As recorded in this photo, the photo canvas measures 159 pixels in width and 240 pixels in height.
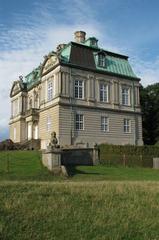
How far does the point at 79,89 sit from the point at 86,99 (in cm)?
136

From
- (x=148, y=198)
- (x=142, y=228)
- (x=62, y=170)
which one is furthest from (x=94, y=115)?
(x=142, y=228)

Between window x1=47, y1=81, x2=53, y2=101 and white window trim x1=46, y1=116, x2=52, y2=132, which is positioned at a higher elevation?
window x1=47, y1=81, x2=53, y2=101

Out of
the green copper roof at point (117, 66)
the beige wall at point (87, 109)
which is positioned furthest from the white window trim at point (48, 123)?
the green copper roof at point (117, 66)

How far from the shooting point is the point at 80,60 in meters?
46.2

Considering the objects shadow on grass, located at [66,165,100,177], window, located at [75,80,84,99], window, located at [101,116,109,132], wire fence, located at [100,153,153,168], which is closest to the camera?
shadow on grass, located at [66,165,100,177]

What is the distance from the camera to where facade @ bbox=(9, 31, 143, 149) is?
43969 mm

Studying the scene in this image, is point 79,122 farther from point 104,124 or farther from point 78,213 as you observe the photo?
point 78,213

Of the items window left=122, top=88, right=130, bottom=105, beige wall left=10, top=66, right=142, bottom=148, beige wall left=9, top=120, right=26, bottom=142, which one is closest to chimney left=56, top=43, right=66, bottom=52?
beige wall left=10, top=66, right=142, bottom=148

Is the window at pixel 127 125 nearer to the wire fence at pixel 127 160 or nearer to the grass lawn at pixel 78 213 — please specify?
the wire fence at pixel 127 160

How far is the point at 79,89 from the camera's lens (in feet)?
149

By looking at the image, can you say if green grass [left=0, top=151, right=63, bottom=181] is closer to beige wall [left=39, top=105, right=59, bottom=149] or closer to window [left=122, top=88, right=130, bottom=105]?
beige wall [left=39, top=105, right=59, bottom=149]

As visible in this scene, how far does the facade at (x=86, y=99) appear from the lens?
144 feet

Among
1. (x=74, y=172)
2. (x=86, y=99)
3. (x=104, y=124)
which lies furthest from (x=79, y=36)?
(x=74, y=172)

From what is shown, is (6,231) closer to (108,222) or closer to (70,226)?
(70,226)
